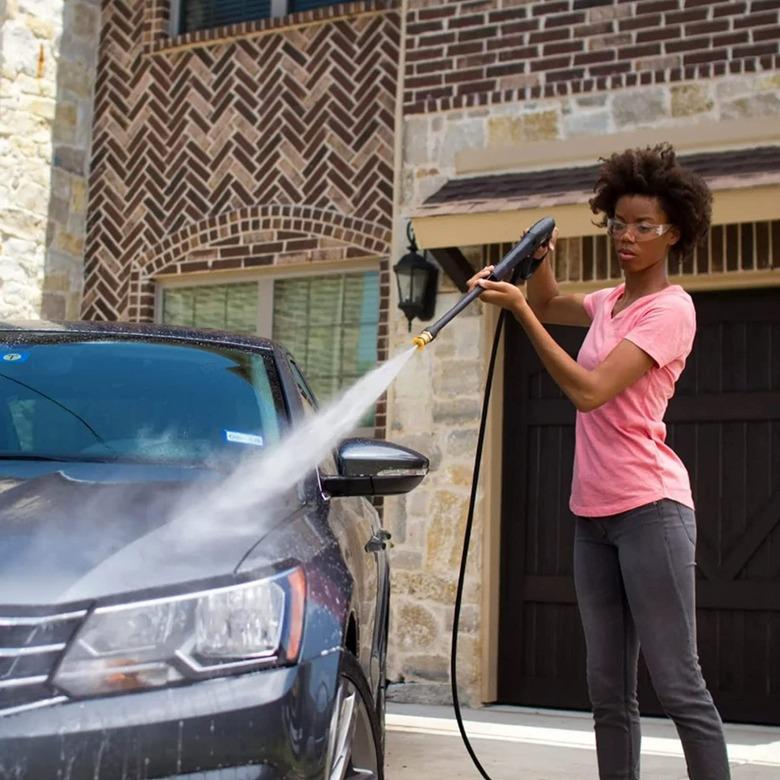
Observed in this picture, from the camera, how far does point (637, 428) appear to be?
4039 millimetres

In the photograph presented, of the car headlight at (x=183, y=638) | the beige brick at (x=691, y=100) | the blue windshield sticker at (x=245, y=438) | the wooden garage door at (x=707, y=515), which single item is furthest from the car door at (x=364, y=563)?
the beige brick at (x=691, y=100)

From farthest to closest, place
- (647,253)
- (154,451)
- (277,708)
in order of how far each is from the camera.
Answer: (647,253) < (154,451) < (277,708)

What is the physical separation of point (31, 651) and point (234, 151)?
8299mm

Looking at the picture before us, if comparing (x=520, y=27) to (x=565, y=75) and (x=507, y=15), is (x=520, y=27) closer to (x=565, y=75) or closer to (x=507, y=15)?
(x=507, y=15)

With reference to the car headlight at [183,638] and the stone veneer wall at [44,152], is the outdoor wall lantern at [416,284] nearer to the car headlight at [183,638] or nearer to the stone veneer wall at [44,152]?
the stone veneer wall at [44,152]

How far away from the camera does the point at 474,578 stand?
358 inches

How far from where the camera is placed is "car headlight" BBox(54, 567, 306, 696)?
2.79 m

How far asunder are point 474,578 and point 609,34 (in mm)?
3502

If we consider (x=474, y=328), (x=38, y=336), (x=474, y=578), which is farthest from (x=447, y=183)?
(x=38, y=336)

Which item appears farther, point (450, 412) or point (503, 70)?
point (503, 70)

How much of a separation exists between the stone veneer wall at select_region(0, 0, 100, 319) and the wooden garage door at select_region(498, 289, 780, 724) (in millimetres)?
3882

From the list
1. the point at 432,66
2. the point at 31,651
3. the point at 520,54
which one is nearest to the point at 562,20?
the point at 520,54

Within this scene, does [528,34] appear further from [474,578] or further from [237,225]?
[474,578]

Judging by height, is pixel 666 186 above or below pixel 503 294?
above
